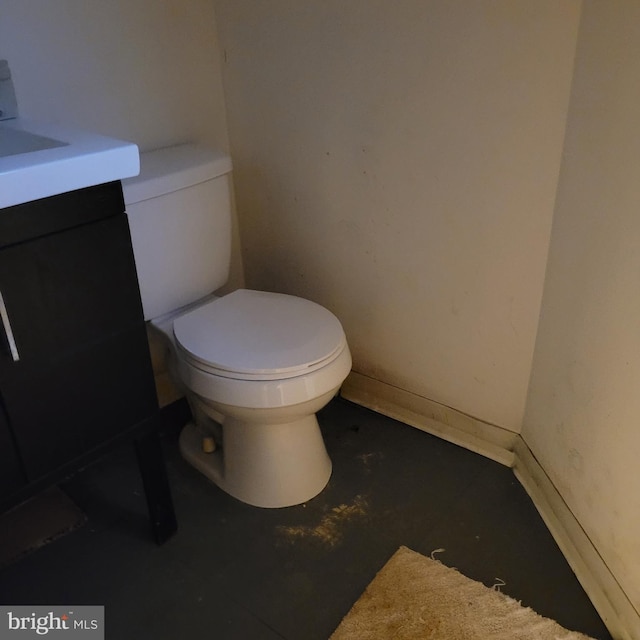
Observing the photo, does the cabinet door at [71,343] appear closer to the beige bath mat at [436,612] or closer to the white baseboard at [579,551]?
the beige bath mat at [436,612]

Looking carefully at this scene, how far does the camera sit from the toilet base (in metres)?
1.63

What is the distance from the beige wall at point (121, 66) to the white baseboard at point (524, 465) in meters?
0.92

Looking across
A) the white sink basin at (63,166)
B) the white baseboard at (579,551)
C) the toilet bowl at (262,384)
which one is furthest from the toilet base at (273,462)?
the white sink basin at (63,166)

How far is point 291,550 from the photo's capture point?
1552 millimetres

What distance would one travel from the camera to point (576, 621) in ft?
4.47

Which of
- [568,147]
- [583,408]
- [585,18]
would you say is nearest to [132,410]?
[583,408]

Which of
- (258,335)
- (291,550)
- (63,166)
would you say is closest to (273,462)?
(291,550)

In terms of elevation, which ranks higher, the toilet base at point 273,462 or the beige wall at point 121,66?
the beige wall at point 121,66

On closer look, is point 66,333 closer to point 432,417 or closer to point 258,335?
point 258,335

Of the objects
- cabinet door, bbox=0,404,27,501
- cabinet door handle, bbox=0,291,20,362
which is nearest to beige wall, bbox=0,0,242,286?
cabinet door handle, bbox=0,291,20,362

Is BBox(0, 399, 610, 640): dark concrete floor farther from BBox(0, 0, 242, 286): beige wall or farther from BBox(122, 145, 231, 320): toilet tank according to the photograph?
BBox(0, 0, 242, 286): beige wall

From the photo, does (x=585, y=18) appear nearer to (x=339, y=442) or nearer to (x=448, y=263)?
(x=448, y=263)

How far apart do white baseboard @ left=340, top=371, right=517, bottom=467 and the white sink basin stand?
1.11m

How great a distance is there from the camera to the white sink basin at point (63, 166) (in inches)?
39.6
